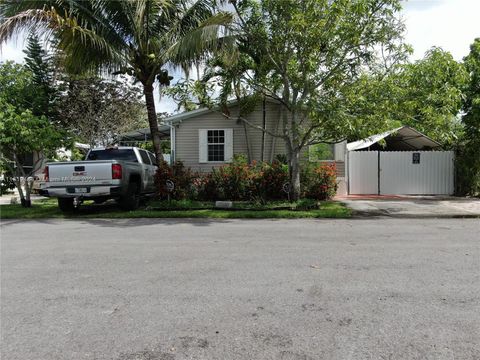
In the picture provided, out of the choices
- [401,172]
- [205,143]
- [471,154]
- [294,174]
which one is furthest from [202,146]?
[471,154]

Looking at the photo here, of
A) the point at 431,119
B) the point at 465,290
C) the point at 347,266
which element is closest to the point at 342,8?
the point at 431,119

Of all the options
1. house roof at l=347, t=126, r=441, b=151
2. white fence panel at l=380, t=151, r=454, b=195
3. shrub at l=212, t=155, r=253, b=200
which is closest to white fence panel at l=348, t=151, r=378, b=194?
white fence panel at l=380, t=151, r=454, b=195

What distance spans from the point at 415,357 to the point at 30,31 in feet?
42.5

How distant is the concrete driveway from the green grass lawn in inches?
28.2

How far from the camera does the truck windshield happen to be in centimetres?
1407

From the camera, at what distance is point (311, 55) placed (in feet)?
40.8

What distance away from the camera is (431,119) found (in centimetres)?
1230

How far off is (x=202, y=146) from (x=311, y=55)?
6871 millimetres

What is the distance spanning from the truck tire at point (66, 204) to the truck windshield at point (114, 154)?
75.3 inches

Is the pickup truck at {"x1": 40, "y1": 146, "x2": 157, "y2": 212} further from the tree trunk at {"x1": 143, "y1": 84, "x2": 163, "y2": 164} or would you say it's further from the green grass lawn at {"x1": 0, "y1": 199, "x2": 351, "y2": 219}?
the tree trunk at {"x1": 143, "y1": 84, "x2": 163, "y2": 164}

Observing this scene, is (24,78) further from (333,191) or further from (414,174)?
(414,174)

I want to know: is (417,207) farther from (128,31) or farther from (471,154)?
(128,31)

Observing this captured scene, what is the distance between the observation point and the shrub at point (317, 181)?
1484cm

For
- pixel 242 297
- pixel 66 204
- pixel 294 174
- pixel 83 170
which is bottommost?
pixel 242 297
